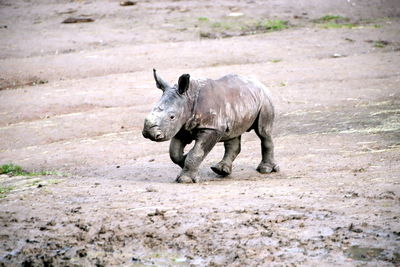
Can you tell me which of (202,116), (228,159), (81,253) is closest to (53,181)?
(202,116)

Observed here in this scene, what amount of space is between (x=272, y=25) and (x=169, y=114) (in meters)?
13.7

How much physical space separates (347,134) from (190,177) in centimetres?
373

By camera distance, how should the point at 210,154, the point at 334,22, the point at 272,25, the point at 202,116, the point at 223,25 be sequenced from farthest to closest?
the point at 334,22 → the point at 272,25 → the point at 223,25 → the point at 210,154 → the point at 202,116

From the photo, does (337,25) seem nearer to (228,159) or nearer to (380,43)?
(380,43)

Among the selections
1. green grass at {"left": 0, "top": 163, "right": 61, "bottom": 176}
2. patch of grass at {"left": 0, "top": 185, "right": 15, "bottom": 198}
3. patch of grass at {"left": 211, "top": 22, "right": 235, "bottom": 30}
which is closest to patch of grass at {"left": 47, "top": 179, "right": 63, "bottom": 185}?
patch of grass at {"left": 0, "top": 185, "right": 15, "bottom": 198}

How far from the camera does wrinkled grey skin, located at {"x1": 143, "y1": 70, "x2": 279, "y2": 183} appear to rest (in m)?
8.20

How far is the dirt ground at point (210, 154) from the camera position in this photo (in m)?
6.29

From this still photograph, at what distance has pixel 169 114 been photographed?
818 cm

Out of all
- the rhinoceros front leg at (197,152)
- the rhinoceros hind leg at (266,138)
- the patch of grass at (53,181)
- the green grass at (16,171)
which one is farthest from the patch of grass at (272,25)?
the patch of grass at (53,181)

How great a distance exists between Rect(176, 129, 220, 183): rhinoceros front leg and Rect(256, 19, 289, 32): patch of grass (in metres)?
13.1

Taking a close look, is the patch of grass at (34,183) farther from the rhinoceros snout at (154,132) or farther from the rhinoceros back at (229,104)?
the rhinoceros back at (229,104)

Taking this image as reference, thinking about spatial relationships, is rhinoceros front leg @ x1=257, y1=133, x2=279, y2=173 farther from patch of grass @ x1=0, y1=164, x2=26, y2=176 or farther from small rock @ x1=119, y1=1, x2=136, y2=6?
small rock @ x1=119, y1=1, x2=136, y2=6

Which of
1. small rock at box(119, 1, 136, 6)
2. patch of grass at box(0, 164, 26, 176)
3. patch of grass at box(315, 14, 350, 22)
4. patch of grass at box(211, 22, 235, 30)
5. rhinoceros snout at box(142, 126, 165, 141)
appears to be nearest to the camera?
rhinoceros snout at box(142, 126, 165, 141)

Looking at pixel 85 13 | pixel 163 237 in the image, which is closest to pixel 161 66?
pixel 85 13
